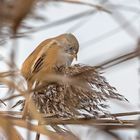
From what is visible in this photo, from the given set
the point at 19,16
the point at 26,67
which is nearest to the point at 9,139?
the point at 19,16

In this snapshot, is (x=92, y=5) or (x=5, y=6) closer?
(x=5, y=6)

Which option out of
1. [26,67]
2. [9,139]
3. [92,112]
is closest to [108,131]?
[9,139]

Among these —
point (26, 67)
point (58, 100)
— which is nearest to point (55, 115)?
point (58, 100)

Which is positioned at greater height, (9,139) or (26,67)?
(26,67)

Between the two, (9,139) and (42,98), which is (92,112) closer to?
(42,98)

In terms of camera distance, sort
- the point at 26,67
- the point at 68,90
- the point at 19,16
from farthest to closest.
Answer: the point at 26,67 → the point at 68,90 → the point at 19,16

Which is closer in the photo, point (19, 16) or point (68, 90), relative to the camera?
point (19, 16)

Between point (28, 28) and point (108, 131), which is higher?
point (28, 28)

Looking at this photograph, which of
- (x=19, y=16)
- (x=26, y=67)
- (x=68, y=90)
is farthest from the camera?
(x=26, y=67)

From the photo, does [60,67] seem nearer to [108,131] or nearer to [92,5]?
[92,5]
